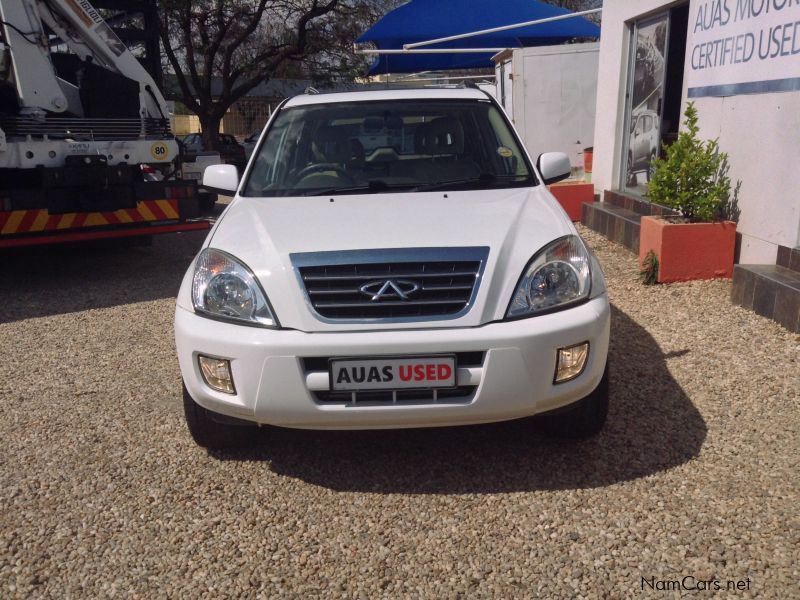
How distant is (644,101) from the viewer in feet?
28.8

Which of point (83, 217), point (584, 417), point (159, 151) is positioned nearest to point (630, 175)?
point (159, 151)

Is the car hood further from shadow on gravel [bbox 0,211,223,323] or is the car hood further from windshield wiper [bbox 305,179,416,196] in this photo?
shadow on gravel [bbox 0,211,223,323]

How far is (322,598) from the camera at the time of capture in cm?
254

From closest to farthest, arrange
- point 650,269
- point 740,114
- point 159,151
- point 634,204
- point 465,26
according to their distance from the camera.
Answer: point 740,114, point 650,269, point 159,151, point 634,204, point 465,26

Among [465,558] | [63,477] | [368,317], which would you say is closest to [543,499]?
[465,558]

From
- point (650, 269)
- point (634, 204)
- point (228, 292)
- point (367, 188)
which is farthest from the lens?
point (634, 204)

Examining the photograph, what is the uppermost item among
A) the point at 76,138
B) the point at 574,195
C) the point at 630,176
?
the point at 76,138

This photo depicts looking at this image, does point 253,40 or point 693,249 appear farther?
point 253,40

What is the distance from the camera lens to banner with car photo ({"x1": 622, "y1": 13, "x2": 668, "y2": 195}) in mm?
8367

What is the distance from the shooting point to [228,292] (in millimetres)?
3166

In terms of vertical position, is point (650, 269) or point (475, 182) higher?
point (475, 182)

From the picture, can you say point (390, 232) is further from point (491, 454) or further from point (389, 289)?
point (491, 454)

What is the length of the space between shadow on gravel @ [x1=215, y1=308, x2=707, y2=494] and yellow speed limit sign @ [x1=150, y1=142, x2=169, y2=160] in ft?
Answer: 17.2

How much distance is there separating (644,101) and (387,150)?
5.45 m
